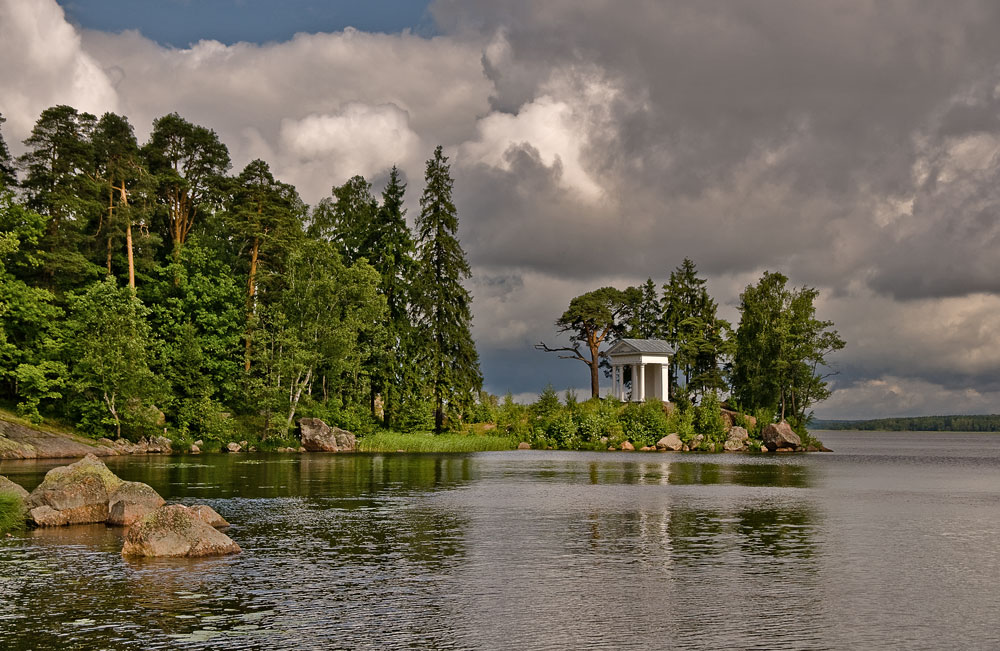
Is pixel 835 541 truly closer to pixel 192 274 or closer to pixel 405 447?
pixel 405 447

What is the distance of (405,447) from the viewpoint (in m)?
73.4

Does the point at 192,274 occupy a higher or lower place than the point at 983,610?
higher

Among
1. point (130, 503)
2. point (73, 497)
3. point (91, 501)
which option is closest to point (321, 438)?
point (91, 501)

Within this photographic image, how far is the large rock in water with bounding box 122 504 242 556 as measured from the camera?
1995 cm

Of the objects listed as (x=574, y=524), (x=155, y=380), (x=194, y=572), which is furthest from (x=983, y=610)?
(x=155, y=380)

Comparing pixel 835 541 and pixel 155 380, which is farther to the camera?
pixel 155 380

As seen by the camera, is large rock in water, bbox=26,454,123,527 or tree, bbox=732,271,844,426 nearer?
large rock in water, bbox=26,454,123,527

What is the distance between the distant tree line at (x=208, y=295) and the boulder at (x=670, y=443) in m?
18.2

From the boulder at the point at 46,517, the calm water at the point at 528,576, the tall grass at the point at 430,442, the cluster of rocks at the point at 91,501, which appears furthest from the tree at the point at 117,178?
the boulder at the point at 46,517

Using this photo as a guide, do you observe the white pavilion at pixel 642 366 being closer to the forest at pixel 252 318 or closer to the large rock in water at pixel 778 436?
the forest at pixel 252 318

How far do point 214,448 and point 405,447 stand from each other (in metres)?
15.3

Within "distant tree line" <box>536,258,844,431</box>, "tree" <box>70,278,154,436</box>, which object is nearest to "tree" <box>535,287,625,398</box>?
"distant tree line" <box>536,258,844,431</box>

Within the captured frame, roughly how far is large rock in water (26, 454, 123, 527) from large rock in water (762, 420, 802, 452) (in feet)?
221

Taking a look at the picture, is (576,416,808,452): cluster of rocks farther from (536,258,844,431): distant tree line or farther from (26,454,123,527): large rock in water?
(26,454,123,527): large rock in water
